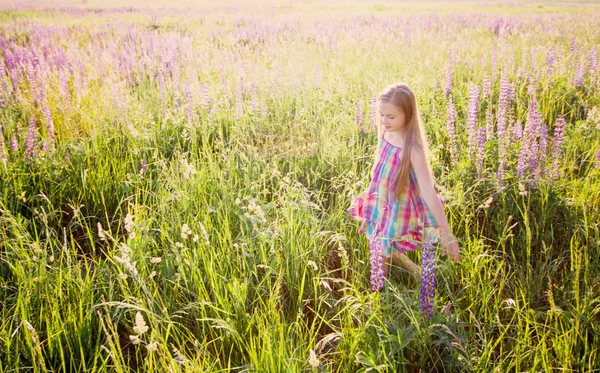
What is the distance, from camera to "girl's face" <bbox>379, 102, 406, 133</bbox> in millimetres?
2396

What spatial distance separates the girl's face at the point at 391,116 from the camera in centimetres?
240

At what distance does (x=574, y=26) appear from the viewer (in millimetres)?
10289

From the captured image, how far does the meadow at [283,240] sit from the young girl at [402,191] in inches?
6.5

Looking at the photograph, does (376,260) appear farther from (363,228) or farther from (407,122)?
(407,122)

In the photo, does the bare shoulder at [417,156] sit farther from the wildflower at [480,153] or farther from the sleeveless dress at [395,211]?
the wildflower at [480,153]

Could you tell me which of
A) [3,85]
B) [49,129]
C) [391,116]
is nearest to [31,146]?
[49,129]

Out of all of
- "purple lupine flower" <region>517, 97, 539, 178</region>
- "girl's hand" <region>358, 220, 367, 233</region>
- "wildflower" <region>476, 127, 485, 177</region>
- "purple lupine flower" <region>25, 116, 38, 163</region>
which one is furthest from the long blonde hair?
"purple lupine flower" <region>25, 116, 38, 163</region>

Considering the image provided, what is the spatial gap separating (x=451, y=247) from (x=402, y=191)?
0.42 m

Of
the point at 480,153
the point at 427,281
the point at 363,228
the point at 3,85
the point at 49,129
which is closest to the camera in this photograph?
the point at 427,281

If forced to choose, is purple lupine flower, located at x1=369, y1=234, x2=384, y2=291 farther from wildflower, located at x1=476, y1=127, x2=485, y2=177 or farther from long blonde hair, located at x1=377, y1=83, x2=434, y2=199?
wildflower, located at x1=476, y1=127, x2=485, y2=177

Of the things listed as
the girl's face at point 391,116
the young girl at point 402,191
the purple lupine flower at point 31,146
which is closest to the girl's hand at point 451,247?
the young girl at point 402,191

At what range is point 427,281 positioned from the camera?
6.20 ft

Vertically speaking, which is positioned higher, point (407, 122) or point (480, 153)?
point (407, 122)

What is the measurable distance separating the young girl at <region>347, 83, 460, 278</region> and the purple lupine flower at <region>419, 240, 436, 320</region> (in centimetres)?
37
